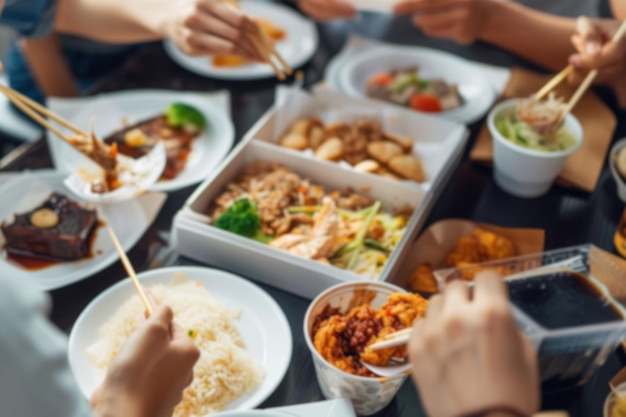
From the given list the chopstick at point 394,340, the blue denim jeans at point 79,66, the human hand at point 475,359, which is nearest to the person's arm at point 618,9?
the chopstick at point 394,340

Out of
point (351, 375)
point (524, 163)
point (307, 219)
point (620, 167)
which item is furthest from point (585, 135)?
point (351, 375)

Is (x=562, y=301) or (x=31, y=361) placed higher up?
(x=31, y=361)

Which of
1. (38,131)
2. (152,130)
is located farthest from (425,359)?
(38,131)

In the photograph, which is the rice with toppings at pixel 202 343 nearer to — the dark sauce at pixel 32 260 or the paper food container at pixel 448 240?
the dark sauce at pixel 32 260

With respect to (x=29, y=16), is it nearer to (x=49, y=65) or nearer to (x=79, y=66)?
(x=49, y=65)

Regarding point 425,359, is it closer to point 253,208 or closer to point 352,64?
point 253,208

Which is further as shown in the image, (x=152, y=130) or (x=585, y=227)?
(x=152, y=130)
